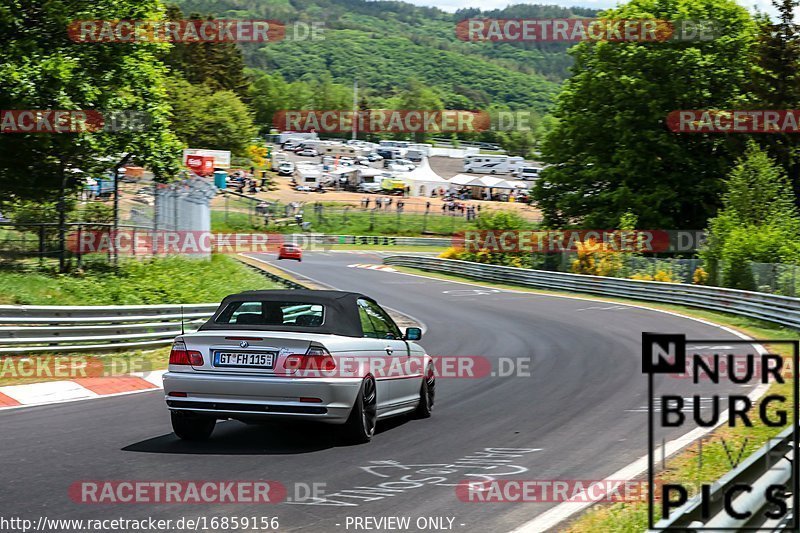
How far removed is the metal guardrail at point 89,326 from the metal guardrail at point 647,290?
16641 millimetres

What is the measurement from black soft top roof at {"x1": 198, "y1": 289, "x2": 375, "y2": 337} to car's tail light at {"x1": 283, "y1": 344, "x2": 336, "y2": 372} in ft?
1.10

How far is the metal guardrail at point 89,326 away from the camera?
1553 cm

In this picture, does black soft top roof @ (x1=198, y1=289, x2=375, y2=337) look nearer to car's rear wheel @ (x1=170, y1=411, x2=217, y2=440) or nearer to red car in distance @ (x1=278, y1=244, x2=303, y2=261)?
car's rear wheel @ (x1=170, y1=411, x2=217, y2=440)

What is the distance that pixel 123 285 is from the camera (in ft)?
71.5

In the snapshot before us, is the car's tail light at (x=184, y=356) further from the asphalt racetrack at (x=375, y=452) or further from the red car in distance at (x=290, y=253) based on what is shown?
the red car in distance at (x=290, y=253)

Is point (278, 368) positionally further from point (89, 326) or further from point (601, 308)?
point (601, 308)

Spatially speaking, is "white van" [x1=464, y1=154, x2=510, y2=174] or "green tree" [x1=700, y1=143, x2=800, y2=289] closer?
"green tree" [x1=700, y1=143, x2=800, y2=289]

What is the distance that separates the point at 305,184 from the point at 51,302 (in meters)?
91.3

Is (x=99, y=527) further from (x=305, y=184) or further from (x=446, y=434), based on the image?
(x=305, y=184)

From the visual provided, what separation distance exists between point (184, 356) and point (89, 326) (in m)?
8.07

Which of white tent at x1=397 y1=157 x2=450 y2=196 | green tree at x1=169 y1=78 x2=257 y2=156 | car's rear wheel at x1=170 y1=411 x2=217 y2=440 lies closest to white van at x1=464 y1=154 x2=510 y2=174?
white tent at x1=397 y1=157 x2=450 y2=196

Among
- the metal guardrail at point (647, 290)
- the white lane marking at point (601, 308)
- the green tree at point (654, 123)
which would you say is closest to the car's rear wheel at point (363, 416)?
the metal guardrail at point (647, 290)

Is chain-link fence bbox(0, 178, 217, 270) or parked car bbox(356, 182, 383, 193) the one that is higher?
parked car bbox(356, 182, 383, 193)

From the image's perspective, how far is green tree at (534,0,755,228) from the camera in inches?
1860
